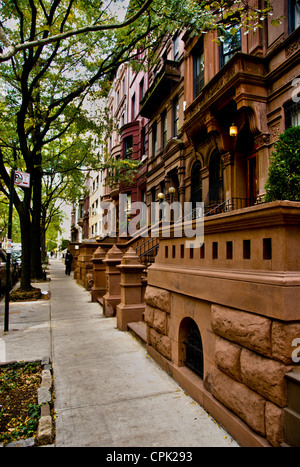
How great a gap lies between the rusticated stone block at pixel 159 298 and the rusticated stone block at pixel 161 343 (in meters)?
0.42

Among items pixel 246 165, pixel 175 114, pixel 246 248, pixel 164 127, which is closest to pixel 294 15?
pixel 246 165

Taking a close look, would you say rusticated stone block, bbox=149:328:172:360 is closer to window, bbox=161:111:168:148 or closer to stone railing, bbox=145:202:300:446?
stone railing, bbox=145:202:300:446

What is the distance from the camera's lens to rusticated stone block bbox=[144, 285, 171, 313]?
4372 mm

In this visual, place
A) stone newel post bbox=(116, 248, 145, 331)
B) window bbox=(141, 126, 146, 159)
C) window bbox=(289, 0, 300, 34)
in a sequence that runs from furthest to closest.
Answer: window bbox=(141, 126, 146, 159)
window bbox=(289, 0, 300, 34)
stone newel post bbox=(116, 248, 145, 331)

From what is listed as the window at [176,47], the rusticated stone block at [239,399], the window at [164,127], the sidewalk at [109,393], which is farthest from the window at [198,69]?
the rusticated stone block at [239,399]

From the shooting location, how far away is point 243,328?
2572mm

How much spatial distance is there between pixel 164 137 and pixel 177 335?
16.3 metres

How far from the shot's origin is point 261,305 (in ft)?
7.84

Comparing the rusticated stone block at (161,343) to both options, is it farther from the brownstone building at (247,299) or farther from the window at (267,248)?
the window at (267,248)

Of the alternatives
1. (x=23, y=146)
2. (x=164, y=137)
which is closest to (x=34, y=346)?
(x=23, y=146)

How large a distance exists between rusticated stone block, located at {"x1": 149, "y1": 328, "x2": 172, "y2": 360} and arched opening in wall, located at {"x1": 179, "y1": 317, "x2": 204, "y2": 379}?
1.01 feet

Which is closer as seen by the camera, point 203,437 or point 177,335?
point 203,437

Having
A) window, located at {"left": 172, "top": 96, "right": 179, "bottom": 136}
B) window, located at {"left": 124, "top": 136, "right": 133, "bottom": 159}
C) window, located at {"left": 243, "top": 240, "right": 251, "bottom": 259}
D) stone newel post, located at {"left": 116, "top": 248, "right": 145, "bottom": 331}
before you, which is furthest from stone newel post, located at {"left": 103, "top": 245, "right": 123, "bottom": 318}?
window, located at {"left": 124, "top": 136, "right": 133, "bottom": 159}
